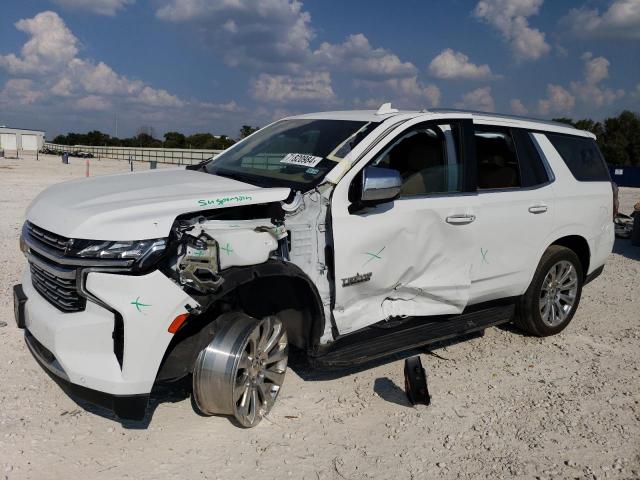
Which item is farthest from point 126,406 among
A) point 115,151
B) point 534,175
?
point 115,151

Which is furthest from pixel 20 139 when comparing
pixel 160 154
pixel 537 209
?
pixel 537 209

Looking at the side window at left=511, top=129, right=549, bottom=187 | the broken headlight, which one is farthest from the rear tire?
the broken headlight

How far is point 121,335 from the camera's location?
9.62 ft

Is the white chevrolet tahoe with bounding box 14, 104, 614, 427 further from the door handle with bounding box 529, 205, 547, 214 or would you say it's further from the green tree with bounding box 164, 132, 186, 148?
the green tree with bounding box 164, 132, 186, 148

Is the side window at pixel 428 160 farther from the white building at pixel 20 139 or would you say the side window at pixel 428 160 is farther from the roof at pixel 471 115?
the white building at pixel 20 139

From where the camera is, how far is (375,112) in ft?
15.0

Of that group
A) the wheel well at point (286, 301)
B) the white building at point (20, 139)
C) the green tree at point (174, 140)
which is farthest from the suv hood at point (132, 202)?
the white building at point (20, 139)

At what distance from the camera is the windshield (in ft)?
12.7

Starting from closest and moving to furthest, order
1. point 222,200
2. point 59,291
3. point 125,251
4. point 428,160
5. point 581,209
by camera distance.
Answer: point 125,251 < point 59,291 < point 222,200 < point 428,160 < point 581,209

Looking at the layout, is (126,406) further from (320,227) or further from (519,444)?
(519,444)

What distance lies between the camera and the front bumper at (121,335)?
287 cm

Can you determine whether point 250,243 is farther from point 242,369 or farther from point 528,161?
point 528,161

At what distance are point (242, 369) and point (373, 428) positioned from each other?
A: 95cm

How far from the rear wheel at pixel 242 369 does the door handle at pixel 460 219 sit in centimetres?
149
